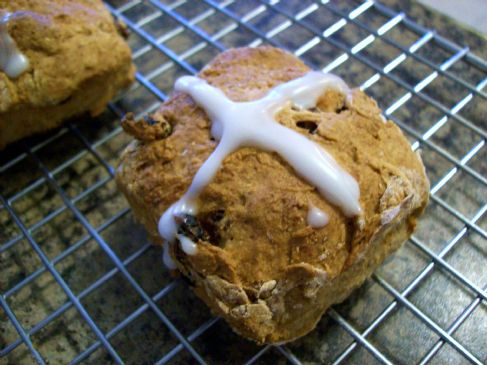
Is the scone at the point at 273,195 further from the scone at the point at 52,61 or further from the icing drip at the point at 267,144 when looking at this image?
the scone at the point at 52,61

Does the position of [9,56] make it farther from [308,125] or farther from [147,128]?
[308,125]

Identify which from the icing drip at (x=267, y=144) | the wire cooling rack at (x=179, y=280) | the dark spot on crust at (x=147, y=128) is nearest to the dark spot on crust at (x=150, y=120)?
the dark spot on crust at (x=147, y=128)

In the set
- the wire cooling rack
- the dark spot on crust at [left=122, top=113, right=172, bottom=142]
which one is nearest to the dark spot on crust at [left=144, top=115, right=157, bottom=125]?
A: the dark spot on crust at [left=122, top=113, right=172, bottom=142]

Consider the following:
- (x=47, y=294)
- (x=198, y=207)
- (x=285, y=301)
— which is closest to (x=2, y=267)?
(x=47, y=294)

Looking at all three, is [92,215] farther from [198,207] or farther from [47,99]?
[198,207]

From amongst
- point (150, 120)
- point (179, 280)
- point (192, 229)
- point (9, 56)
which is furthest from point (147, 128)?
point (9, 56)

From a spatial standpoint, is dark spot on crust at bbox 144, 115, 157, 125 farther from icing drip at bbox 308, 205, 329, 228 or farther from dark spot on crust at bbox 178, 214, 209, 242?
icing drip at bbox 308, 205, 329, 228

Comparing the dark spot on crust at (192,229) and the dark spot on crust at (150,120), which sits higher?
the dark spot on crust at (150,120)
